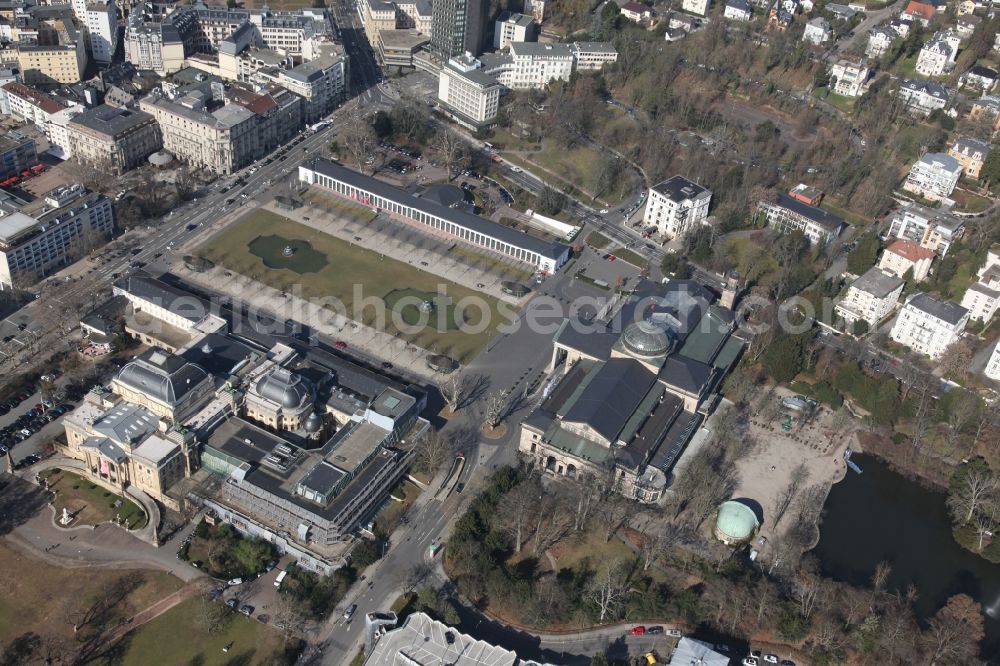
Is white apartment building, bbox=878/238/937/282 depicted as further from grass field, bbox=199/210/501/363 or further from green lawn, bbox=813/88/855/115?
grass field, bbox=199/210/501/363

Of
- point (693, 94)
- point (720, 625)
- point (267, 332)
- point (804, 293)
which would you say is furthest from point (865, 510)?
point (693, 94)

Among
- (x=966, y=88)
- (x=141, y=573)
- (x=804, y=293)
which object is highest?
(x=966, y=88)

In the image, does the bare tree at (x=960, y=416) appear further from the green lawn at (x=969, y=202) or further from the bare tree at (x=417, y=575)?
the bare tree at (x=417, y=575)

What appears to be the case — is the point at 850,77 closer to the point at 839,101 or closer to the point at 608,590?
the point at 839,101

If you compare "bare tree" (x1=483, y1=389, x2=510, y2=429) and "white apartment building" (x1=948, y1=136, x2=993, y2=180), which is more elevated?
"white apartment building" (x1=948, y1=136, x2=993, y2=180)

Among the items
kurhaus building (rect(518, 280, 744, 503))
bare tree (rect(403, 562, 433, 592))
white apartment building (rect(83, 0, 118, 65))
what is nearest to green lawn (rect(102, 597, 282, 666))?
bare tree (rect(403, 562, 433, 592))

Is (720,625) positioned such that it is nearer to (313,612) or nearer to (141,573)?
(313,612)
